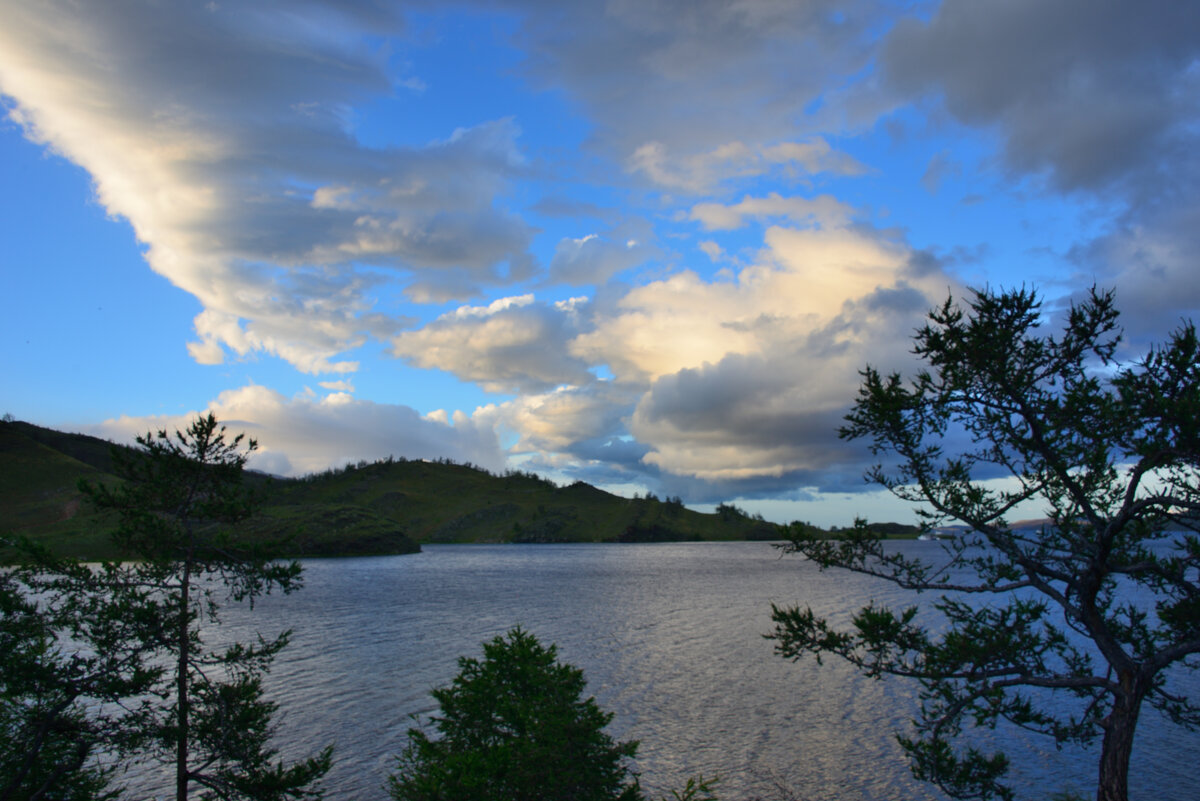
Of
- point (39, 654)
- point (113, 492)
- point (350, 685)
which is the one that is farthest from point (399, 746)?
point (113, 492)

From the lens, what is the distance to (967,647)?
16.8 meters

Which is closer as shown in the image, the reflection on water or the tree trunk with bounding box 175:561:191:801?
the tree trunk with bounding box 175:561:191:801

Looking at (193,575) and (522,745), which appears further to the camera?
(193,575)

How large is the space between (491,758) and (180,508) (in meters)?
14.4

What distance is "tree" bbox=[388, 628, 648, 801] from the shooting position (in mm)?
19453

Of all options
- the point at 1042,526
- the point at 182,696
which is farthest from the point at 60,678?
the point at 1042,526

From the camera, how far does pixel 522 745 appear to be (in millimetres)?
20359

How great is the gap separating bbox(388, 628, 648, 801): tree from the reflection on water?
10724 mm

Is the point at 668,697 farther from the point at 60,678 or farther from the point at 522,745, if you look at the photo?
the point at 60,678

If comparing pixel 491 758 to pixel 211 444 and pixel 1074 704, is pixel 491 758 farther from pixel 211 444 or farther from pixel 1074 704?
pixel 1074 704

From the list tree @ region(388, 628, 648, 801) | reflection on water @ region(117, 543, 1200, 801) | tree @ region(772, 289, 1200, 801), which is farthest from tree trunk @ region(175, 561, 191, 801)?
tree @ region(772, 289, 1200, 801)

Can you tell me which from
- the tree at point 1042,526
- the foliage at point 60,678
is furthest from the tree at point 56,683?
the tree at point 1042,526

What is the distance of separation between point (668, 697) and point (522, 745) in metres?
28.1

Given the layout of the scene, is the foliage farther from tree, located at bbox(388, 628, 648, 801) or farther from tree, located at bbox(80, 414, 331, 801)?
tree, located at bbox(388, 628, 648, 801)
